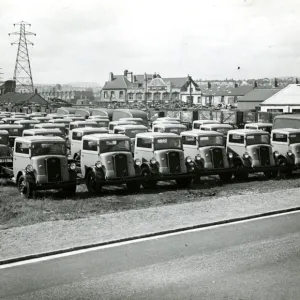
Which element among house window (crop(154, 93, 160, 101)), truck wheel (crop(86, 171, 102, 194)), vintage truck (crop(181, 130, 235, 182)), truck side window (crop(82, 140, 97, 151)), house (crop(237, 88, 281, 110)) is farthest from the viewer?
house window (crop(154, 93, 160, 101))

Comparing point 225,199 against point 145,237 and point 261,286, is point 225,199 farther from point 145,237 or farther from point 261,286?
point 261,286

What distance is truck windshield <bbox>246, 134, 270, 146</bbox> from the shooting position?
22.2 m

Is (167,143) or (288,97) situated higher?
(288,97)

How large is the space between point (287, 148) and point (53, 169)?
Answer: 11.7 m

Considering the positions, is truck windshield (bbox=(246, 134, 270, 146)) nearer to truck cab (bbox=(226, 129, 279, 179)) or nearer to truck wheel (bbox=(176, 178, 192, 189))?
truck cab (bbox=(226, 129, 279, 179))

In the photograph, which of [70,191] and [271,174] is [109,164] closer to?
[70,191]

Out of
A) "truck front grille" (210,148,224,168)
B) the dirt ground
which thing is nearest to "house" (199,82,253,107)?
"truck front grille" (210,148,224,168)

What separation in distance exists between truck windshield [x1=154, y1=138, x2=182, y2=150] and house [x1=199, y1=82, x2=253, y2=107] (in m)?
87.2

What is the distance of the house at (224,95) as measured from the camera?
10862cm

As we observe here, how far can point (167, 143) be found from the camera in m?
19.8

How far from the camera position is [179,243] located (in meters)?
11.1

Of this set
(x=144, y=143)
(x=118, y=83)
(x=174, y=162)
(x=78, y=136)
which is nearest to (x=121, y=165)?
(x=174, y=162)

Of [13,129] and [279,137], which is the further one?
[13,129]

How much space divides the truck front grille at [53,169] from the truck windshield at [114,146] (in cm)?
202
